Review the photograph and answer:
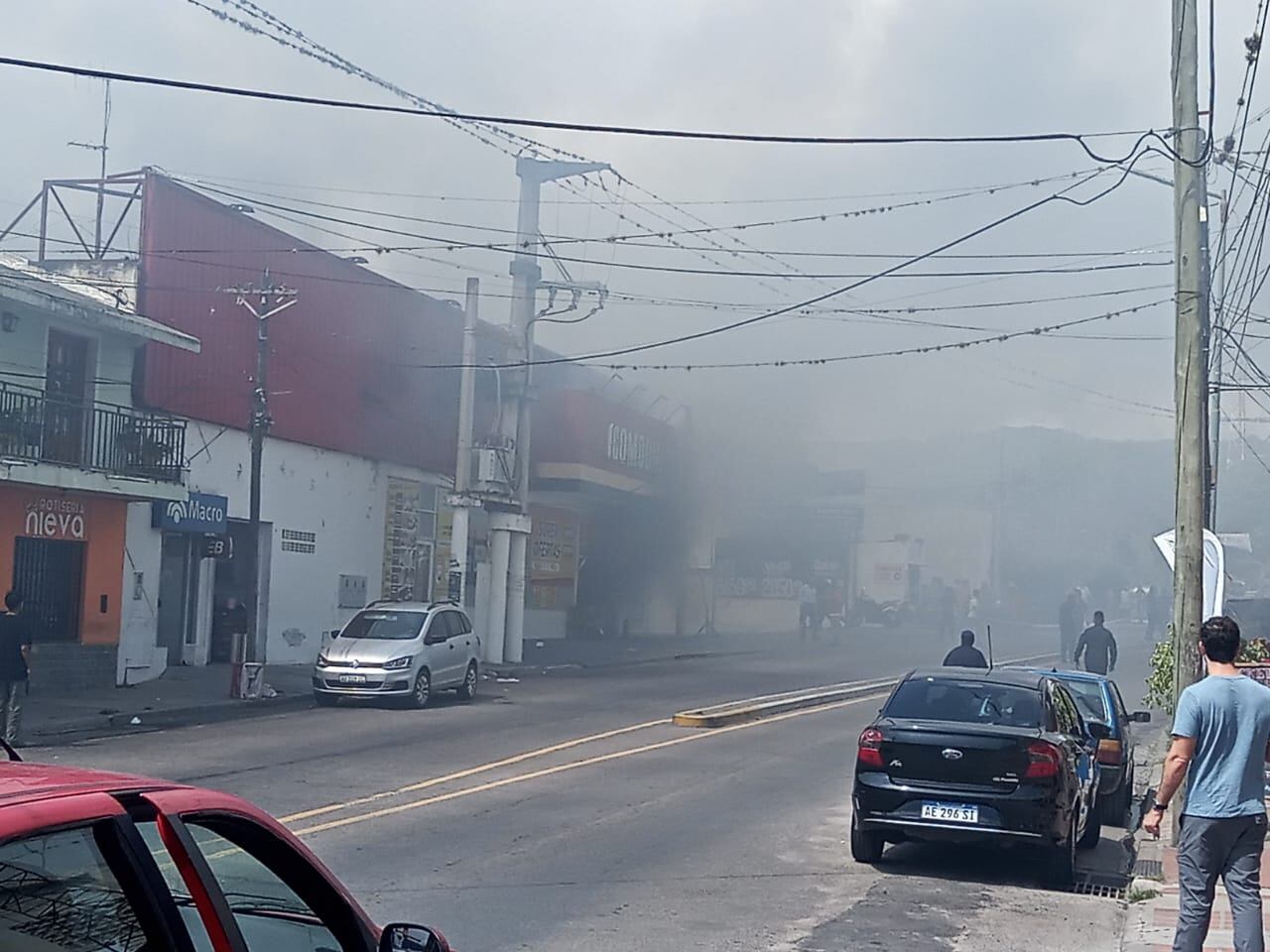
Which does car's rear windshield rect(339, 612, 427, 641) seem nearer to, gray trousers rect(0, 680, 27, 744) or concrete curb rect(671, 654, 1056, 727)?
concrete curb rect(671, 654, 1056, 727)

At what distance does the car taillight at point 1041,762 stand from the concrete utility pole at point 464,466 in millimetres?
22375

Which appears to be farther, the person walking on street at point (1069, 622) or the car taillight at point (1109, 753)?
the person walking on street at point (1069, 622)

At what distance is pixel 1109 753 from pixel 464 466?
810 inches

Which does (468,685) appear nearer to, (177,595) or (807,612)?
(177,595)

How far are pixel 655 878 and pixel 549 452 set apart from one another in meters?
33.4

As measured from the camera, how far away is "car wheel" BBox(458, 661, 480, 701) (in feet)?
83.2

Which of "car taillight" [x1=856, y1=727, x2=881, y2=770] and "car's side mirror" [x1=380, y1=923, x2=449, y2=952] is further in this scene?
"car taillight" [x1=856, y1=727, x2=881, y2=770]

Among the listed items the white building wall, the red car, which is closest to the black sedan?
the red car

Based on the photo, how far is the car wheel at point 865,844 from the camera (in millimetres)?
11203

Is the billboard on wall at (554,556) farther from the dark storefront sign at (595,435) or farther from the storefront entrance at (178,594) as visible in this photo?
the storefront entrance at (178,594)

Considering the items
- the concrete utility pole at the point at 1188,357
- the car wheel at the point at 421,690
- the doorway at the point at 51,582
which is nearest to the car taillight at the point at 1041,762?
the concrete utility pole at the point at 1188,357

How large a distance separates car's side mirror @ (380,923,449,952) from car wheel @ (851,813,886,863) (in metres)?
8.20

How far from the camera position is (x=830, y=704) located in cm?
2630

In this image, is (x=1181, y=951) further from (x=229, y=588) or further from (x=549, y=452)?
(x=549, y=452)
